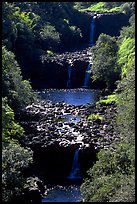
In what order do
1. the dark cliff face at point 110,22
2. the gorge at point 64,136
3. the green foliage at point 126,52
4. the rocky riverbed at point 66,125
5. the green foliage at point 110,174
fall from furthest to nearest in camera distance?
1. the dark cliff face at point 110,22
2. the green foliage at point 126,52
3. the rocky riverbed at point 66,125
4. the gorge at point 64,136
5. the green foliage at point 110,174

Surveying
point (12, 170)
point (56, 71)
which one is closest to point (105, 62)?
point (56, 71)

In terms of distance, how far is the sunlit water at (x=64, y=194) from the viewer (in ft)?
175

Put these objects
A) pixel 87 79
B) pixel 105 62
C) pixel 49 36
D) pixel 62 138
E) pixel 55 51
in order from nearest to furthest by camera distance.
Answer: pixel 62 138 < pixel 105 62 < pixel 87 79 < pixel 49 36 < pixel 55 51

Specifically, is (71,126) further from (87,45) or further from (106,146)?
(87,45)

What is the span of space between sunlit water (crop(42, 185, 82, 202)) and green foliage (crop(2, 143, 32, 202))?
5313mm

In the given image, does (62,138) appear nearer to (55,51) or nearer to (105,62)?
(105,62)

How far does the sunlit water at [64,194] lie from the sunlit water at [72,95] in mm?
36535

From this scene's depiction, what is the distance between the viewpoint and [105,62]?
98.5 m

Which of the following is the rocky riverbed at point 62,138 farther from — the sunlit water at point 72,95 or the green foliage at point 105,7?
the green foliage at point 105,7

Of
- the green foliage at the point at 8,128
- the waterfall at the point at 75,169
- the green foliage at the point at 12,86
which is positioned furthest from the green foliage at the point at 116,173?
the green foliage at the point at 12,86

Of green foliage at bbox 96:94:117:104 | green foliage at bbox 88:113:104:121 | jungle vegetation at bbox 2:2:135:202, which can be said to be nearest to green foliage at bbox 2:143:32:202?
jungle vegetation at bbox 2:2:135:202

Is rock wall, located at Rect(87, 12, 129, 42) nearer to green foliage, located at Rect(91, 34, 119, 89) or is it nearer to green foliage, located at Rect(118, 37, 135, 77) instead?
green foliage, located at Rect(118, 37, 135, 77)

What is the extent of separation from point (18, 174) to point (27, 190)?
2643 mm

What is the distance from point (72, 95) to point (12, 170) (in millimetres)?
54359
